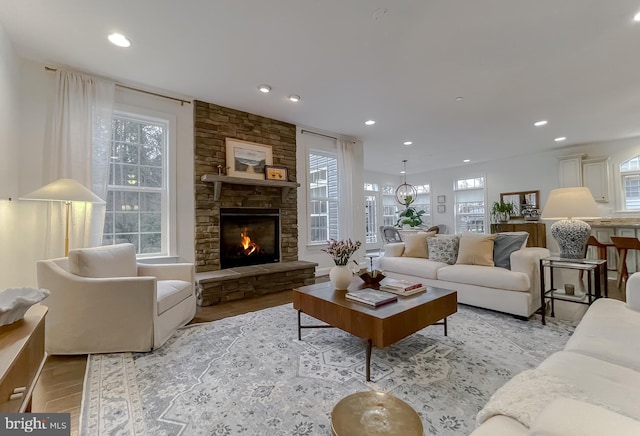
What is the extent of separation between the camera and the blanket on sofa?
0.85 metres

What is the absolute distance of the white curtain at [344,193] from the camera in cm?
551

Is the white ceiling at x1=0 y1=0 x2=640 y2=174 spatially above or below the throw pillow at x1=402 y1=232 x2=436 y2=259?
above

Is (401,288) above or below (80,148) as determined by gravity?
below

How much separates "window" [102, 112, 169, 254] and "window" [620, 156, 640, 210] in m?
8.52

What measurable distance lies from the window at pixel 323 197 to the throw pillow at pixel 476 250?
2517mm

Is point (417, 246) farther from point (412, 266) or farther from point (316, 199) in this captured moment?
point (316, 199)

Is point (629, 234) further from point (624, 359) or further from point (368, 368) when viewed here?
point (368, 368)

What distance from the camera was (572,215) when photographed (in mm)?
2768

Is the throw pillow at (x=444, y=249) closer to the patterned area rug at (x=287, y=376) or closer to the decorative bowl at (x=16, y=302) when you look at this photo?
the patterned area rug at (x=287, y=376)

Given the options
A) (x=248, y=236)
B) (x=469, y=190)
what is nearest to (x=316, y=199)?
(x=248, y=236)

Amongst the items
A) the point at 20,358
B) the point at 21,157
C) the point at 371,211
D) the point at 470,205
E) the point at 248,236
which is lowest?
the point at 20,358

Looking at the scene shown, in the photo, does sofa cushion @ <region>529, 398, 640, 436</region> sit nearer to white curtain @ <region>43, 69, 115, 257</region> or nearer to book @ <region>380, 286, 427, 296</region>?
book @ <region>380, 286, 427, 296</region>

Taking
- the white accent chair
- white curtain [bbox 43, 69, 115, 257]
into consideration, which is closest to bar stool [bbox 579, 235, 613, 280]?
the white accent chair

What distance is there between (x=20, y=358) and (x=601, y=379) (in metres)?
2.03
